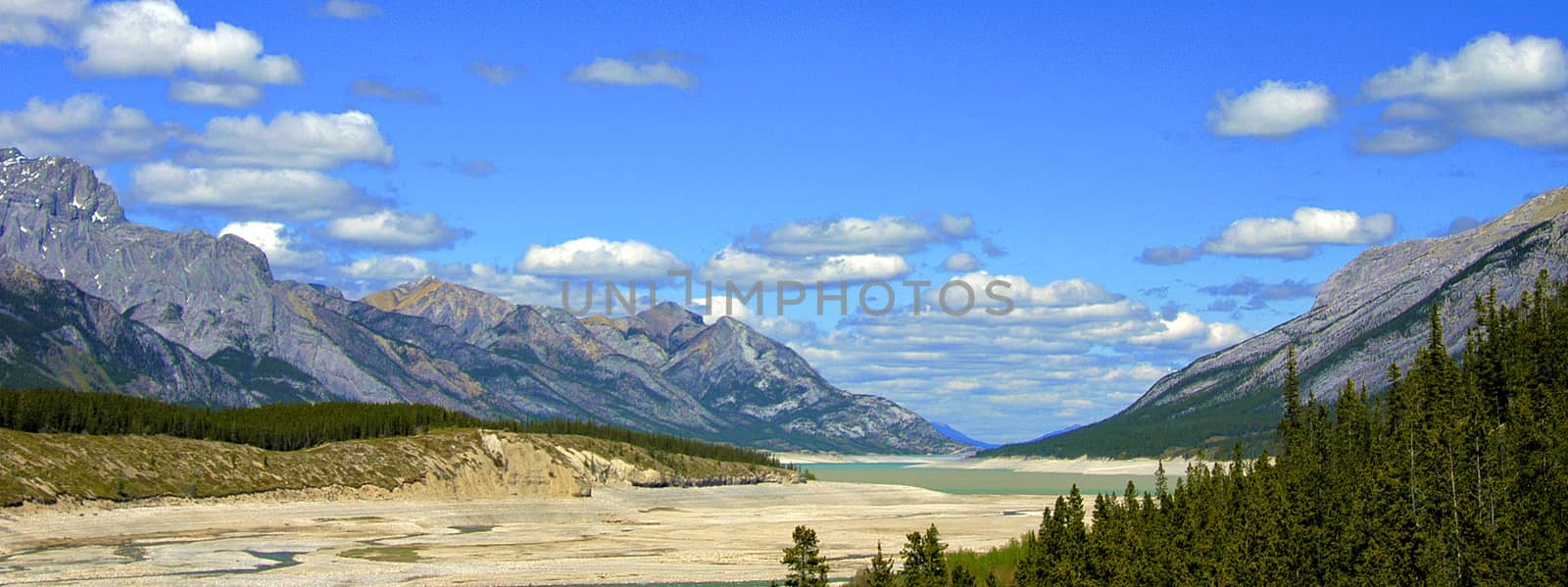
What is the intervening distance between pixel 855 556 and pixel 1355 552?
40127 mm

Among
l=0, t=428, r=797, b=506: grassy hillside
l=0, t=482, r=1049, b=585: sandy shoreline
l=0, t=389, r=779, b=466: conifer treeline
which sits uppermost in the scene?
l=0, t=389, r=779, b=466: conifer treeline

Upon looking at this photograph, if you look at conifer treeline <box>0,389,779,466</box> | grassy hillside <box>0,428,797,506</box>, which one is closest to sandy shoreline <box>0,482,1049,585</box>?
grassy hillside <box>0,428,797,506</box>

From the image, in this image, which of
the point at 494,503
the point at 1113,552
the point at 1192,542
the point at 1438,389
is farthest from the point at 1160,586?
the point at 494,503

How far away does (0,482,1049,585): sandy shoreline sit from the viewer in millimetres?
88812

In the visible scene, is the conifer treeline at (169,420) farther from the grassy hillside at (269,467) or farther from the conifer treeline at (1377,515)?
the conifer treeline at (1377,515)

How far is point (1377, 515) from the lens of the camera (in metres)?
74.6

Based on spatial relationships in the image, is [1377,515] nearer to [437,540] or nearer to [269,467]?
[437,540]

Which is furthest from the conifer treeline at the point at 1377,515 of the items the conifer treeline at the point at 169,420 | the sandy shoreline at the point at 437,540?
the conifer treeline at the point at 169,420

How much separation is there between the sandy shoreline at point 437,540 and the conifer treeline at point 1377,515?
76.4ft

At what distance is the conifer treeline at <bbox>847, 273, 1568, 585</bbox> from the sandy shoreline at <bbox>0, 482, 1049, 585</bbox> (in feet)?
76.4

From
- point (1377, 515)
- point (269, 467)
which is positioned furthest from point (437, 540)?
point (1377, 515)

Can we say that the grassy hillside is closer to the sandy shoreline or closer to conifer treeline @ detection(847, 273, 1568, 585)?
the sandy shoreline

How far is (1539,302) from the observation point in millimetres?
136500

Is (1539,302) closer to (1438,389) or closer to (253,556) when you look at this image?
(1438,389)
